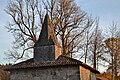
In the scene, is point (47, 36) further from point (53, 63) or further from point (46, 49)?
point (53, 63)

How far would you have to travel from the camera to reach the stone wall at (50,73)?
19.1m

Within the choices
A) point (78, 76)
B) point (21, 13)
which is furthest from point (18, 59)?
point (78, 76)

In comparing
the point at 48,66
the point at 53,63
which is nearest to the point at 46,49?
the point at 53,63

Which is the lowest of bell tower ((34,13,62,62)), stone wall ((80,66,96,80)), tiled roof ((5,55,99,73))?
stone wall ((80,66,96,80))

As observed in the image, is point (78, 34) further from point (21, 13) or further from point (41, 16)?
point (21, 13)

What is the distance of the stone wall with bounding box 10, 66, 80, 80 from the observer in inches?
752

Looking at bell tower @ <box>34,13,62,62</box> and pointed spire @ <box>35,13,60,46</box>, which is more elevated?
pointed spire @ <box>35,13,60,46</box>

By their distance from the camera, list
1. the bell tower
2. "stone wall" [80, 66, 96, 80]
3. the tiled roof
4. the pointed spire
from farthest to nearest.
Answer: the pointed spire
the bell tower
"stone wall" [80, 66, 96, 80]
the tiled roof

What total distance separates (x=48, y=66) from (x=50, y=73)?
59 centimetres

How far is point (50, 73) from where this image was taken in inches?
770

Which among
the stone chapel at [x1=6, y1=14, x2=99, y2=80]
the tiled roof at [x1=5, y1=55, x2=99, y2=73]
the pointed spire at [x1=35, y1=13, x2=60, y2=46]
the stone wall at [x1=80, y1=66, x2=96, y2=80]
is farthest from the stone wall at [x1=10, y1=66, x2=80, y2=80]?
the pointed spire at [x1=35, y1=13, x2=60, y2=46]

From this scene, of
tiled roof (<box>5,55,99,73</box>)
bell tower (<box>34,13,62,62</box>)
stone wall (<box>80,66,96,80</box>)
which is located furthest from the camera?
bell tower (<box>34,13,62,62</box>)

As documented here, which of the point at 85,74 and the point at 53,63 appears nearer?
the point at 53,63

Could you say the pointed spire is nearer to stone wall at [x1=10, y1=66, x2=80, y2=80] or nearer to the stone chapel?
the stone chapel
